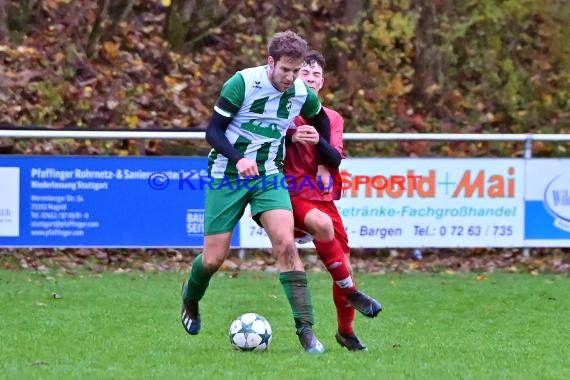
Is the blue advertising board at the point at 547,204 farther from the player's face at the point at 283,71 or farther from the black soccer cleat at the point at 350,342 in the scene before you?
the player's face at the point at 283,71

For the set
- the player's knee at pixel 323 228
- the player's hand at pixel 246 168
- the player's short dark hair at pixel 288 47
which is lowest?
the player's knee at pixel 323 228

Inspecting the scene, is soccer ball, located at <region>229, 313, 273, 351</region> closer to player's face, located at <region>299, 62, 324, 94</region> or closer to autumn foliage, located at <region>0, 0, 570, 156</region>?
player's face, located at <region>299, 62, 324, 94</region>

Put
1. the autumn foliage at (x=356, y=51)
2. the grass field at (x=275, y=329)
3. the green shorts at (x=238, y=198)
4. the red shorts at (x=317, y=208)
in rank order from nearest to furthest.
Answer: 1. the grass field at (x=275, y=329)
2. the green shorts at (x=238, y=198)
3. the red shorts at (x=317, y=208)
4. the autumn foliage at (x=356, y=51)

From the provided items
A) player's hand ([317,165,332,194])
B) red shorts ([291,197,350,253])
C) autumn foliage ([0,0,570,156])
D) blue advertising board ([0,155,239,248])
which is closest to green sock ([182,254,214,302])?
red shorts ([291,197,350,253])

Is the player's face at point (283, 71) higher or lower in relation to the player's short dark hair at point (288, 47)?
lower

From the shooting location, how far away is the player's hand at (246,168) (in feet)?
23.1

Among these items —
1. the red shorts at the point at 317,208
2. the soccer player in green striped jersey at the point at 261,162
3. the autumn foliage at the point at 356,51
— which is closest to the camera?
the soccer player in green striped jersey at the point at 261,162

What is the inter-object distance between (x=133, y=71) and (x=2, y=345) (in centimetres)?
1002

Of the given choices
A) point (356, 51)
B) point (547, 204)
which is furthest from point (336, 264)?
point (356, 51)

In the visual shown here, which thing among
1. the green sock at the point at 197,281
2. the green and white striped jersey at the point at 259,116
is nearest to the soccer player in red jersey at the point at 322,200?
the green and white striped jersey at the point at 259,116

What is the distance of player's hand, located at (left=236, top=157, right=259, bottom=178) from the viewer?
7047 millimetres

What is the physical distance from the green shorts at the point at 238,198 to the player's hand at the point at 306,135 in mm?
259

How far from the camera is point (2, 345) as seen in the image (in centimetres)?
775

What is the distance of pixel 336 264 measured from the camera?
24.6 ft
